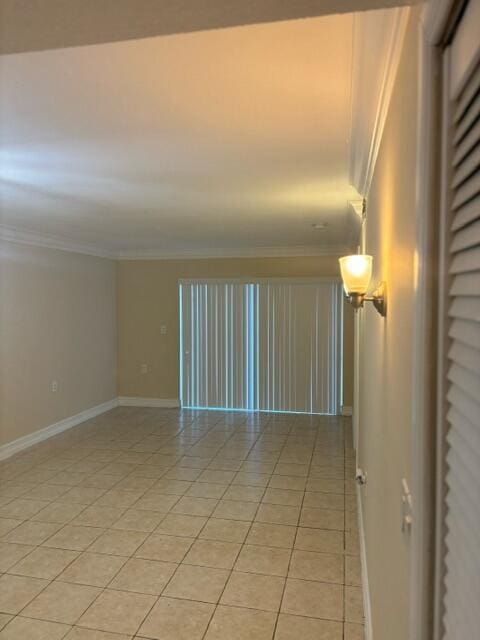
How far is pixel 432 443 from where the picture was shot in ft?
2.94

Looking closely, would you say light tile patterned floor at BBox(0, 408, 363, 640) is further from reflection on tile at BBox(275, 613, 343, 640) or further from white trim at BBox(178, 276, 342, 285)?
white trim at BBox(178, 276, 342, 285)

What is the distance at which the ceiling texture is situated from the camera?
5.08ft

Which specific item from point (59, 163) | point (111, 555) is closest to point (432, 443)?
point (59, 163)

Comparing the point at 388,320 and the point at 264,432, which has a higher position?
the point at 388,320

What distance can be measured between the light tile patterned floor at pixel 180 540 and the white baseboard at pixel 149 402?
A: 1.73m

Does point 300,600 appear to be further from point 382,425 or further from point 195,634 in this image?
point 382,425

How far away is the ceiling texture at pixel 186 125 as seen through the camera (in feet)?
5.08

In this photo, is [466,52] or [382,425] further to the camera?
[382,425]

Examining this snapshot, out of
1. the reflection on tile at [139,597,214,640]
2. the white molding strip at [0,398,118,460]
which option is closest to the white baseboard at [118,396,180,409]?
the white molding strip at [0,398,118,460]

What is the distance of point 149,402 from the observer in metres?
7.55

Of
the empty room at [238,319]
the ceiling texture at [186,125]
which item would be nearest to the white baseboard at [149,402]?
the empty room at [238,319]

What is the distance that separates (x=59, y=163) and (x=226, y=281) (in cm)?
450

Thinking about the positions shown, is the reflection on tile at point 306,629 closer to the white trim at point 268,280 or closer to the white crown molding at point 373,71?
the white crown molding at point 373,71

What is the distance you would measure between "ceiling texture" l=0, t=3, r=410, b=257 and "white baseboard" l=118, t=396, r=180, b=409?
375 cm
